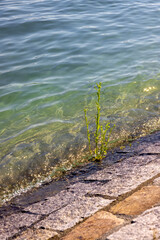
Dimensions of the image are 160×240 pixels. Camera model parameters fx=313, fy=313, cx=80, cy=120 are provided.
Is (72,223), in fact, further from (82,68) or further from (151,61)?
(151,61)

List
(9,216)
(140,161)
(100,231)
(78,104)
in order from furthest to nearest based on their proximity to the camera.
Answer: (78,104) < (140,161) < (9,216) < (100,231)

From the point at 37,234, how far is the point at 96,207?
58 centimetres

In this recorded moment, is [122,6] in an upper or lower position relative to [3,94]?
upper

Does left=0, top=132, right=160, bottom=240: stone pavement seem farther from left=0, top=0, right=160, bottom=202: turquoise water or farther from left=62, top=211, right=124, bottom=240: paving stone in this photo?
left=0, top=0, right=160, bottom=202: turquoise water

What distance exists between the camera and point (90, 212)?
2.77 meters

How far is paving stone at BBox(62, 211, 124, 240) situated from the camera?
242 cm

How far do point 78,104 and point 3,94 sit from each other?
5.48 ft

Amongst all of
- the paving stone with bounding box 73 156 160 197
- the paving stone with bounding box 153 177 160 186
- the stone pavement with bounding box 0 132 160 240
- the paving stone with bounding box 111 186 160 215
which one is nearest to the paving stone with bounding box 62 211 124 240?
the stone pavement with bounding box 0 132 160 240

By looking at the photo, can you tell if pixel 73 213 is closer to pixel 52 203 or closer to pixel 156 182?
pixel 52 203

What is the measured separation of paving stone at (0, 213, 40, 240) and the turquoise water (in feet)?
2.64

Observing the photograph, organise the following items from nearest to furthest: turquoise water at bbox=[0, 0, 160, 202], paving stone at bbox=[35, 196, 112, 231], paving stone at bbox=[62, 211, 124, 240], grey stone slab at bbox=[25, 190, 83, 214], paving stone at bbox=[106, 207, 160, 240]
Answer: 1. paving stone at bbox=[106, 207, 160, 240]
2. paving stone at bbox=[62, 211, 124, 240]
3. paving stone at bbox=[35, 196, 112, 231]
4. grey stone slab at bbox=[25, 190, 83, 214]
5. turquoise water at bbox=[0, 0, 160, 202]

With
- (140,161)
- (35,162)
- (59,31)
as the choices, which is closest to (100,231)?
(140,161)

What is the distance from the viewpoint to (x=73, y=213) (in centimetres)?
279

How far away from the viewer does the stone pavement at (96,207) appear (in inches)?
95.8
